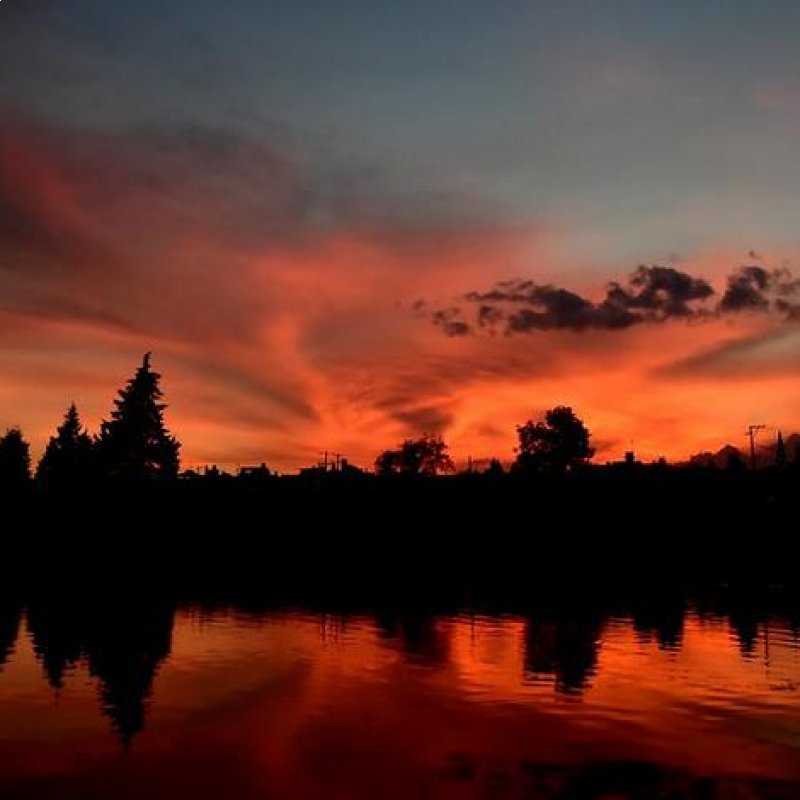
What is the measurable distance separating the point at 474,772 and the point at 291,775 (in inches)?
141

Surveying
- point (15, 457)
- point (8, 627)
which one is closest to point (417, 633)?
point (8, 627)

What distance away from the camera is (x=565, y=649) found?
3606 cm

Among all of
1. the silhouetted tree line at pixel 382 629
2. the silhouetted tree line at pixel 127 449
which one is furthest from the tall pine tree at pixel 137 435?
the silhouetted tree line at pixel 382 629

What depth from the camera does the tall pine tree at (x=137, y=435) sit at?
3772 inches

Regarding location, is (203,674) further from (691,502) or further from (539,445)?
(539,445)

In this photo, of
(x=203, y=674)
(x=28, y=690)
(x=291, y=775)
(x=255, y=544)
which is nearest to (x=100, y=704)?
(x=28, y=690)

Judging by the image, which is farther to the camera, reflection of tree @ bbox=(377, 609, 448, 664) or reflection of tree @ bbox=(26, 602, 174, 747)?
reflection of tree @ bbox=(377, 609, 448, 664)

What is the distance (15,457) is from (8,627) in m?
82.4

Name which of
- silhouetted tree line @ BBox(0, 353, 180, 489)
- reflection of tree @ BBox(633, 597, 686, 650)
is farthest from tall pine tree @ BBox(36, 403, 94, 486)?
reflection of tree @ BBox(633, 597, 686, 650)

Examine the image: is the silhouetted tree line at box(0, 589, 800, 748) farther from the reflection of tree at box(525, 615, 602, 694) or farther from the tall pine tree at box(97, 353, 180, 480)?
the tall pine tree at box(97, 353, 180, 480)

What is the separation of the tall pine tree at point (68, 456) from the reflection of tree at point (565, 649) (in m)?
56.3

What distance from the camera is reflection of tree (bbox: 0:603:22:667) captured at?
32.3 meters

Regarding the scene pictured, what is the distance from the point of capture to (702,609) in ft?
171

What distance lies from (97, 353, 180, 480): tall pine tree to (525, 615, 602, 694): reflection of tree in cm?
5906
